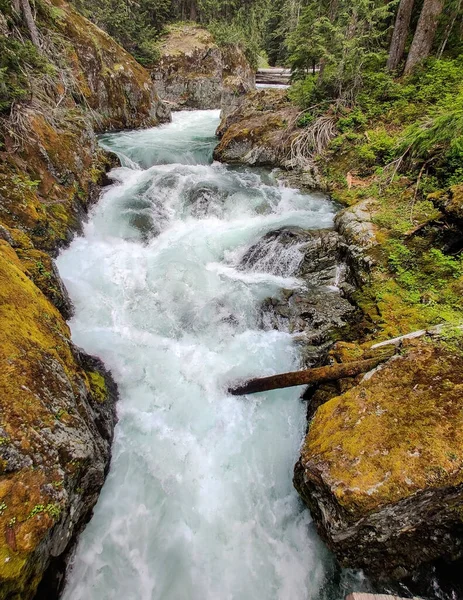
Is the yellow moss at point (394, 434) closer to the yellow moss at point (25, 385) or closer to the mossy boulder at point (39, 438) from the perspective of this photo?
the mossy boulder at point (39, 438)

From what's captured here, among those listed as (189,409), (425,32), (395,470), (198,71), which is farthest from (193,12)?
(395,470)

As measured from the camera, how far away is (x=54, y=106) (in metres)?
8.26

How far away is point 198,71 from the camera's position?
69.0 ft

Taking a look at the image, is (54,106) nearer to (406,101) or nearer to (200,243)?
(200,243)

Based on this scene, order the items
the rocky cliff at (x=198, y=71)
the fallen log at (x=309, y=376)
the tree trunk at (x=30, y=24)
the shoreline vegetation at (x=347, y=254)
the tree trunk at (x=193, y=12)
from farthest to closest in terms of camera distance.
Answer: the tree trunk at (x=193, y=12), the rocky cliff at (x=198, y=71), the tree trunk at (x=30, y=24), the fallen log at (x=309, y=376), the shoreline vegetation at (x=347, y=254)

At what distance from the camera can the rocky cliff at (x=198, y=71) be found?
20.3 m

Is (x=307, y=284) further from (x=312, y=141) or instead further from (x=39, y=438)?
(x=312, y=141)

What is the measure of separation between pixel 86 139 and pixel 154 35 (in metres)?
19.6

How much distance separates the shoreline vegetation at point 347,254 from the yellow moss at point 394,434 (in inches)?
0.6

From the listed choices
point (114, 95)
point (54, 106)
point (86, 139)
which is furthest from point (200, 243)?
point (114, 95)

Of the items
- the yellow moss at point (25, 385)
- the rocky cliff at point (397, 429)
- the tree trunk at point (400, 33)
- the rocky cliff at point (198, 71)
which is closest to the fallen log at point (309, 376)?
the rocky cliff at point (397, 429)

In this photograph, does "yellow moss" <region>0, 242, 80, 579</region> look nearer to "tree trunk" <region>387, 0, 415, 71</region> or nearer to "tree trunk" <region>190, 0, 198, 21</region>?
"tree trunk" <region>387, 0, 415, 71</region>

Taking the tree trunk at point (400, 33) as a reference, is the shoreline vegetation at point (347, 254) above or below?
below

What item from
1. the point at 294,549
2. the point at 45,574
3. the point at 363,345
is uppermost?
the point at 363,345
